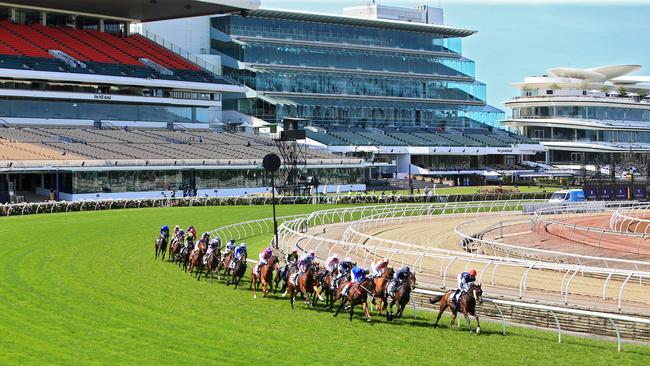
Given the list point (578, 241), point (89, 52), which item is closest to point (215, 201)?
point (89, 52)

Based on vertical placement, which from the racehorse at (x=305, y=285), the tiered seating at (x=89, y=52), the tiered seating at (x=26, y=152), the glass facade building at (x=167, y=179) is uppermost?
the tiered seating at (x=89, y=52)

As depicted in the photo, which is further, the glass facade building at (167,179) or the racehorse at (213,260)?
the glass facade building at (167,179)

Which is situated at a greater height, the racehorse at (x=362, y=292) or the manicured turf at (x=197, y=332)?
the racehorse at (x=362, y=292)

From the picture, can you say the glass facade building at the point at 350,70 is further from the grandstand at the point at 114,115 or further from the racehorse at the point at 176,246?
the racehorse at the point at 176,246

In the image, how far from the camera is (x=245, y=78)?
91.1m

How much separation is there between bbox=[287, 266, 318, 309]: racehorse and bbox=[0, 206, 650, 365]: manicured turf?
297 mm

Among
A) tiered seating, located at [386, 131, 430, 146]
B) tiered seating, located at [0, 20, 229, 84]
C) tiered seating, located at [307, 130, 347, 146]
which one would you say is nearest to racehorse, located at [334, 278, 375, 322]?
tiered seating, located at [0, 20, 229, 84]

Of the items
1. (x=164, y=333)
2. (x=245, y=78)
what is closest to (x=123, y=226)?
(x=164, y=333)

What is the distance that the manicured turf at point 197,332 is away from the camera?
15180mm

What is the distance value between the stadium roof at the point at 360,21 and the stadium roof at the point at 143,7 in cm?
997

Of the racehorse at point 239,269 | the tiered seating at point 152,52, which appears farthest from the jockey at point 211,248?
the tiered seating at point 152,52

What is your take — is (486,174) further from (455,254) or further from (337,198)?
(455,254)

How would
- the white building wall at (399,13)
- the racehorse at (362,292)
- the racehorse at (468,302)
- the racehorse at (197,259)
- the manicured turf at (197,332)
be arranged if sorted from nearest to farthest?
the manicured turf at (197,332) → the racehorse at (468,302) → the racehorse at (362,292) → the racehorse at (197,259) → the white building wall at (399,13)

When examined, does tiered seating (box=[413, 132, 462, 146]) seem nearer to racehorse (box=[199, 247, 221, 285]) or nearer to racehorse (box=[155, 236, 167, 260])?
racehorse (box=[155, 236, 167, 260])
